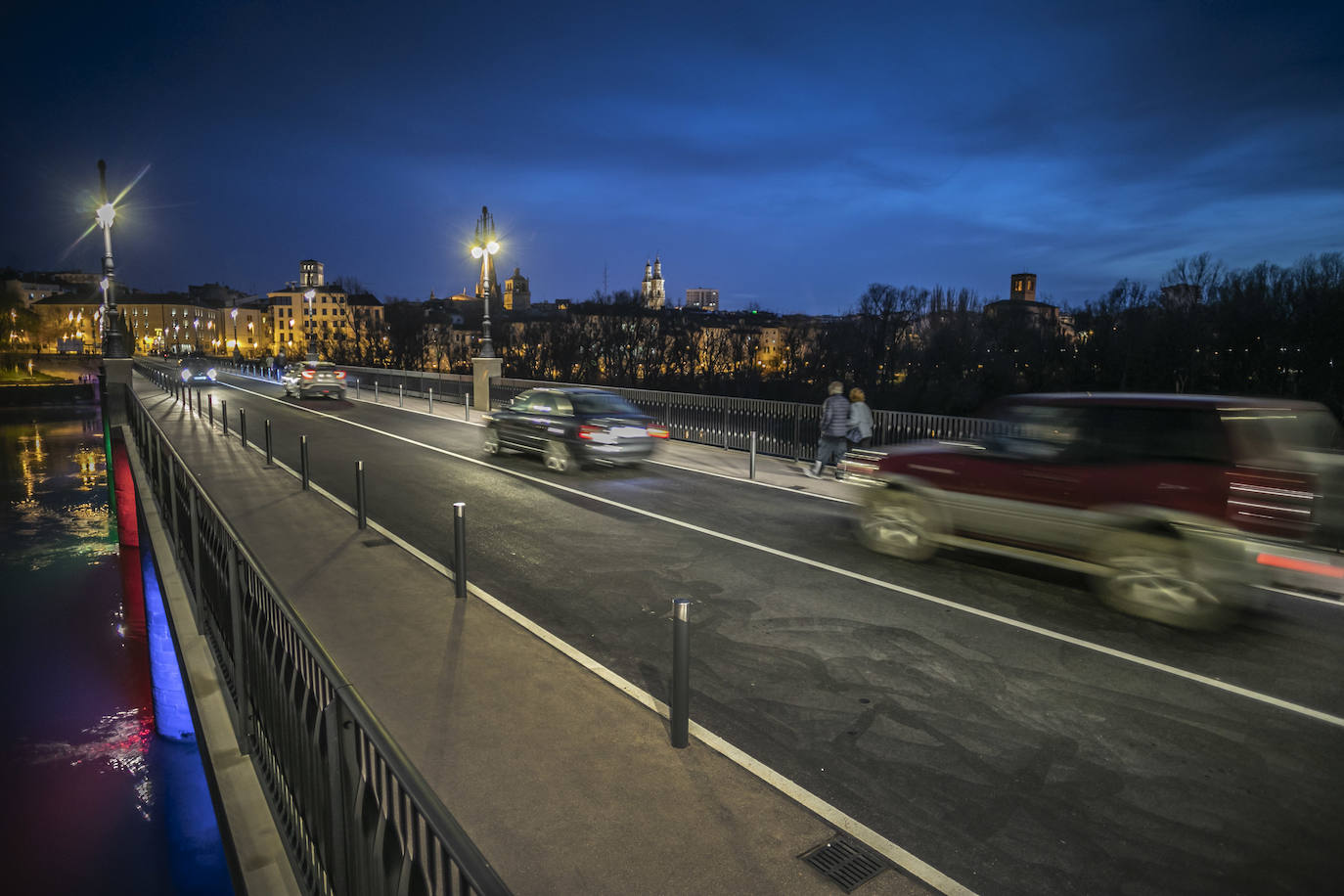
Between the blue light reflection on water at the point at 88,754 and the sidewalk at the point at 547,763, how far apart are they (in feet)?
19.9

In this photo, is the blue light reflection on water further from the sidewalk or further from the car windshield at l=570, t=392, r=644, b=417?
the car windshield at l=570, t=392, r=644, b=417

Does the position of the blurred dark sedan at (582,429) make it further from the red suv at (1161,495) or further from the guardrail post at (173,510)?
the red suv at (1161,495)

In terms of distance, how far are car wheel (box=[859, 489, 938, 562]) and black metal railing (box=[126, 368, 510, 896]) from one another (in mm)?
6693

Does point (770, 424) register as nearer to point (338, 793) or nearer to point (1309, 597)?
point (1309, 597)

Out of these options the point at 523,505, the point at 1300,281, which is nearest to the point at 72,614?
the point at 523,505

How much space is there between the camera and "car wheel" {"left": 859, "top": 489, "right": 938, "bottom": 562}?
8.62 meters

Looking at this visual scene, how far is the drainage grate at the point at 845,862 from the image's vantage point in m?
3.48

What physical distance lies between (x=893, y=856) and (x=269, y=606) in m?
3.45

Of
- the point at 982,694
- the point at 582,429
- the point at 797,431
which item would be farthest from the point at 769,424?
the point at 982,694

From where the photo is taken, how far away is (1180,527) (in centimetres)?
645

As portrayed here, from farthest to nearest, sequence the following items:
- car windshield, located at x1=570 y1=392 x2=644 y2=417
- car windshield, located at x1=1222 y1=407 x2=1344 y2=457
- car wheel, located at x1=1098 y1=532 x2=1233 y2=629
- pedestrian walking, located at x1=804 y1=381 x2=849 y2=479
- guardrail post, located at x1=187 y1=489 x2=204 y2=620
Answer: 1. car windshield, located at x1=570 y1=392 x2=644 y2=417
2. pedestrian walking, located at x1=804 y1=381 x2=849 y2=479
3. guardrail post, located at x1=187 y1=489 x2=204 y2=620
4. car wheel, located at x1=1098 y1=532 x2=1233 y2=629
5. car windshield, located at x1=1222 y1=407 x2=1344 y2=457

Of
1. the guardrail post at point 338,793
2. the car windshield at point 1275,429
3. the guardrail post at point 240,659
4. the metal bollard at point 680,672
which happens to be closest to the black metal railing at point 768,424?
the car windshield at point 1275,429

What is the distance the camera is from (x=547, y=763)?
4375mm

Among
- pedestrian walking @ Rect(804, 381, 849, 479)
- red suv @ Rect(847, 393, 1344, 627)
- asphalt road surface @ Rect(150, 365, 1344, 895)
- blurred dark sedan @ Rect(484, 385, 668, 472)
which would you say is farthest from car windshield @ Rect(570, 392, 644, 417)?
red suv @ Rect(847, 393, 1344, 627)
